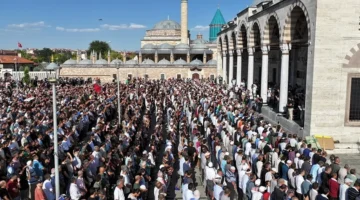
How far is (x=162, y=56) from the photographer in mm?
60125

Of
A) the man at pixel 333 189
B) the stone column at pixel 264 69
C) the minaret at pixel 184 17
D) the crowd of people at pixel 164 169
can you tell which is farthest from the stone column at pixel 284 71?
the minaret at pixel 184 17

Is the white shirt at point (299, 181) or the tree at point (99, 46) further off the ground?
the tree at point (99, 46)

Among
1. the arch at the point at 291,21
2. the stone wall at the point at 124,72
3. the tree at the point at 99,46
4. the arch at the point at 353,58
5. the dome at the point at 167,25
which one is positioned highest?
the dome at the point at 167,25

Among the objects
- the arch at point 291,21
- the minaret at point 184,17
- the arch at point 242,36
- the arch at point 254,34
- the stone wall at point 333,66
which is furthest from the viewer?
the minaret at point 184,17

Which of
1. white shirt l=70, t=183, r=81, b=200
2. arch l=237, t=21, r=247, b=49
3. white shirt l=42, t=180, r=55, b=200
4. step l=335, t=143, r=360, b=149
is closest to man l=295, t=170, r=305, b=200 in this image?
white shirt l=70, t=183, r=81, b=200

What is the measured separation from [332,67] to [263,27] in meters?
6.84

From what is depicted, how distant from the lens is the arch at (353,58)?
1268 cm

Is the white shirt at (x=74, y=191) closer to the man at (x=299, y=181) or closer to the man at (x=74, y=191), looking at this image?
the man at (x=74, y=191)

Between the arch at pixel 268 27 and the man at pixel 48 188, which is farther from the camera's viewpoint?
the arch at pixel 268 27

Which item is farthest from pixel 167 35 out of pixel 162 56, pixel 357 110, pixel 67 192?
pixel 67 192

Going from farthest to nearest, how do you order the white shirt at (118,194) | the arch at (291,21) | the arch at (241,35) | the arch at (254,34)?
the arch at (241,35), the arch at (254,34), the arch at (291,21), the white shirt at (118,194)

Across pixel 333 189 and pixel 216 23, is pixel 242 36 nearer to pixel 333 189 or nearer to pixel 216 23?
pixel 333 189

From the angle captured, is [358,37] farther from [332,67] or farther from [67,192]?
[67,192]

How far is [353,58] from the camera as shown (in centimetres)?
1277
